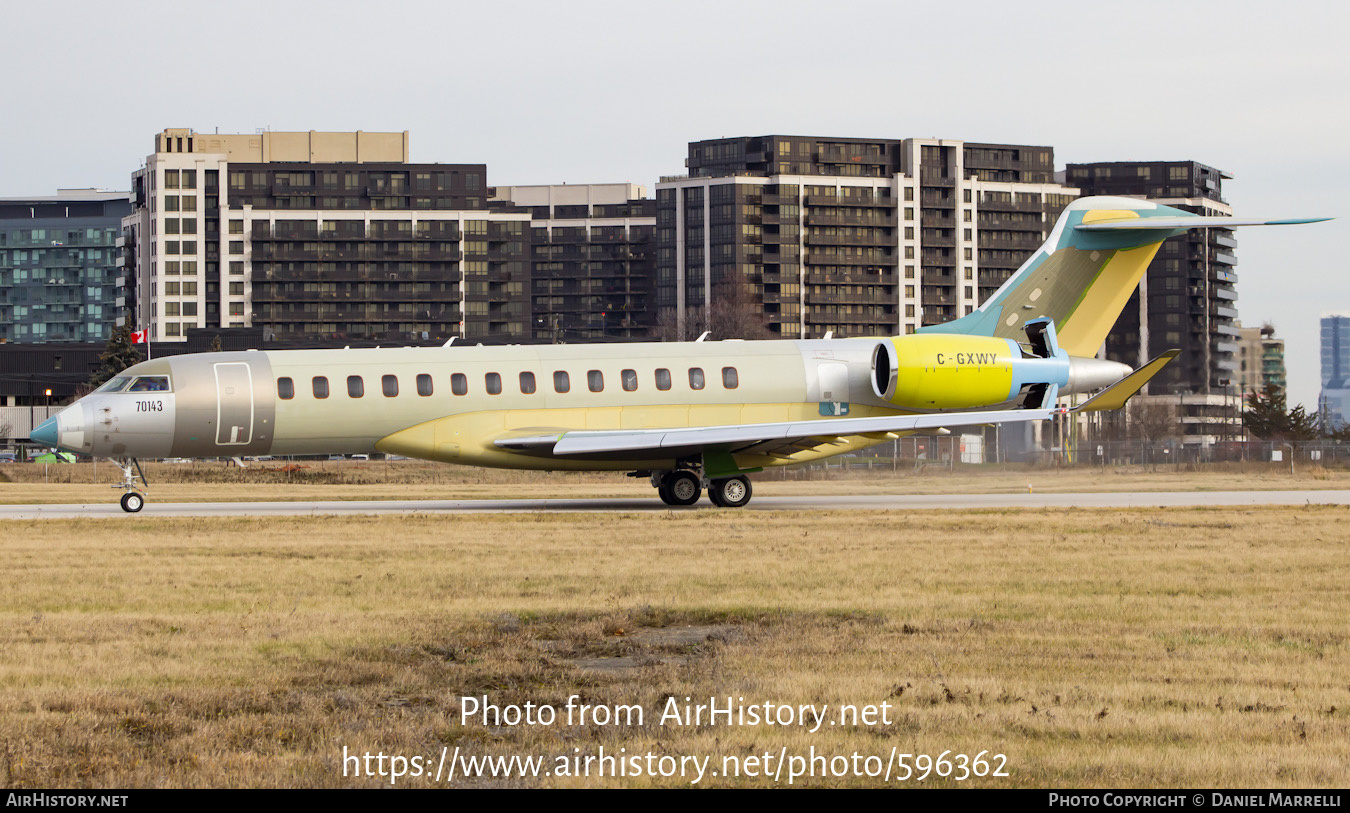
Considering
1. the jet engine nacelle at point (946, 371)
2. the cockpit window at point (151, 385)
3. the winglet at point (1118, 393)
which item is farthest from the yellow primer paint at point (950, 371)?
the cockpit window at point (151, 385)

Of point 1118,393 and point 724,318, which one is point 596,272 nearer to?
point 724,318

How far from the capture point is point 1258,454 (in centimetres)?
5738

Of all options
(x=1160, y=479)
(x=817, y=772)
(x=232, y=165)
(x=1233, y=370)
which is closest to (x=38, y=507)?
(x=817, y=772)

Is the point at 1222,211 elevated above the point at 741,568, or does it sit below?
above

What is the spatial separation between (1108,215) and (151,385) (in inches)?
883

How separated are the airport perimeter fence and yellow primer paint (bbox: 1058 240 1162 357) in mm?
16950

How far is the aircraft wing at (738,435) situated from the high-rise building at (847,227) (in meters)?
133

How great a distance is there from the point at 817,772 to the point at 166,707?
475cm

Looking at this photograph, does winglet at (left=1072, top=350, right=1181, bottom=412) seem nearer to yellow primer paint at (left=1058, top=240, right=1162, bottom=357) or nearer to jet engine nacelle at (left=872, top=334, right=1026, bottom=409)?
jet engine nacelle at (left=872, top=334, right=1026, bottom=409)

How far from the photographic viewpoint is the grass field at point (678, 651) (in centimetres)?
899

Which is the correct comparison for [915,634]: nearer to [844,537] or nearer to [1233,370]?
[844,537]

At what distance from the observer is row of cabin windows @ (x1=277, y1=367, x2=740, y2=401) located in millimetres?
30766

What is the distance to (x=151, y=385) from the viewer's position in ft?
99.3

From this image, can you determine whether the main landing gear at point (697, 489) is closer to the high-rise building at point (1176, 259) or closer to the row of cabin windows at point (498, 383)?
the row of cabin windows at point (498, 383)
